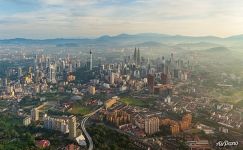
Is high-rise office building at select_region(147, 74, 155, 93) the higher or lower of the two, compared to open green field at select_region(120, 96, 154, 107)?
higher

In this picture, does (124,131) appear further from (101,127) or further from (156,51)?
(156,51)

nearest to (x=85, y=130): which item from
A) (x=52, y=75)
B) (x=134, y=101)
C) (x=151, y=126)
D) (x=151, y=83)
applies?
(x=151, y=126)

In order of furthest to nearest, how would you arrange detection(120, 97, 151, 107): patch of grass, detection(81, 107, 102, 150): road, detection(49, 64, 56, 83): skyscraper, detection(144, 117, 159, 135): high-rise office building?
1. detection(49, 64, 56, 83): skyscraper
2. detection(120, 97, 151, 107): patch of grass
3. detection(144, 117, 159, 135): high-rise office building
4. detection(81, 107, 102, 150): road

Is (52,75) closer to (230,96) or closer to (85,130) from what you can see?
(230,96)

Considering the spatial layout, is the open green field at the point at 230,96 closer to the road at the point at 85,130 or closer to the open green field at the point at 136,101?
the open green field at the point at 136,101

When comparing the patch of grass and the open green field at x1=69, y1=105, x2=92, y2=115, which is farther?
the patch of grass

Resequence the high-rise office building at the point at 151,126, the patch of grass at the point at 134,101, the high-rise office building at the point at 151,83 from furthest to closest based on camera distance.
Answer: the high-rise office building at the point at 151,83 → the patch of grass at the point at 134,101 → the high-rise office building at the point at 151,126

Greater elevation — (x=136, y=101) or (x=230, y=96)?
(x=230, y=96)

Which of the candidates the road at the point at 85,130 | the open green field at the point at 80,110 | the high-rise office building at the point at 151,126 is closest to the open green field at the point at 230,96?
the high-rise office building at the point at 151,126

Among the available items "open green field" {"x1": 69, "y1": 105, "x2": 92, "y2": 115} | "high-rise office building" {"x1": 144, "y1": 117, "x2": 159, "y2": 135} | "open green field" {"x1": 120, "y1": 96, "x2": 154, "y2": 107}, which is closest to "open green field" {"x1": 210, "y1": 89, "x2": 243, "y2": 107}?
"open green field" {"x1": 120, "y1": 96, "x2": 154, "y2": 107}

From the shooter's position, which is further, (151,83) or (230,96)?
(151,83)

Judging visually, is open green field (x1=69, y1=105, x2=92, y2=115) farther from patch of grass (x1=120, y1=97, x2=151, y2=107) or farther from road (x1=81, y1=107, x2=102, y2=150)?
patch of grass (x1=120, y1=97, x2=151, y2=107)
